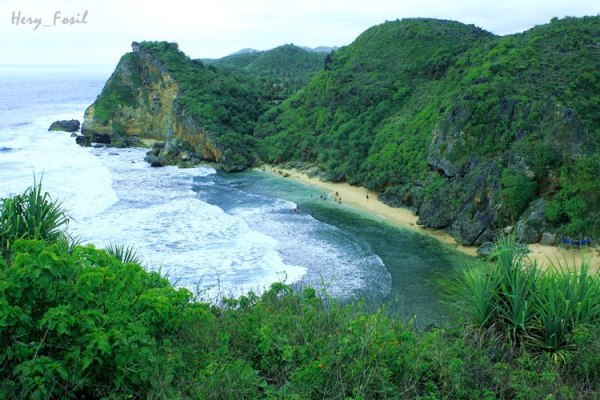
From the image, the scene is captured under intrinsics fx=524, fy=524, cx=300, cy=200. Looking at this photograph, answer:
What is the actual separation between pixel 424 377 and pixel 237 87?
5343 cm

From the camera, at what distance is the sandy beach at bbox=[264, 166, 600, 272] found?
71.5ft

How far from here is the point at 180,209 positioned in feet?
105

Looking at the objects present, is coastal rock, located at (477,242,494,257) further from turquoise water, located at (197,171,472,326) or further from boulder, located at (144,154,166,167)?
boulder, located at (144,154,166,167)

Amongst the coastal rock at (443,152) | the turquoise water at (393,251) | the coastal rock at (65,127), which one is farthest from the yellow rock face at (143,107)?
the coastal rock at (443,152)

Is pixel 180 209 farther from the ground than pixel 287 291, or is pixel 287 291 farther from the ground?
pixel 287 291

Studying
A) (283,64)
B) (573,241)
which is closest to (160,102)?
(573,241)

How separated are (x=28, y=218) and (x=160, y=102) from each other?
47489 millimetres

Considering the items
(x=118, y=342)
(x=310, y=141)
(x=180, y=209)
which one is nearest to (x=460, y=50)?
(x=310, y=141)

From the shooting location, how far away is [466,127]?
29.5m

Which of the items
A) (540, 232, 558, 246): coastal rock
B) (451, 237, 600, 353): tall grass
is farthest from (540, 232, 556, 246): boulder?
(451, 237, 600, 353): tall grass

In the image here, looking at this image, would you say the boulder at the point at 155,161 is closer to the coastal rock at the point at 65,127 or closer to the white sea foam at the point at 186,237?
the white sea foam at the point at 186,237

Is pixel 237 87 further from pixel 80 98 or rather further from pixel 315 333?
pixel 80 98

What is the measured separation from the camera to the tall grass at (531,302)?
680cm

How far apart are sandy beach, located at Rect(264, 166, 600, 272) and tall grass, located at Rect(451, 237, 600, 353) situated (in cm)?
1348
